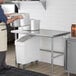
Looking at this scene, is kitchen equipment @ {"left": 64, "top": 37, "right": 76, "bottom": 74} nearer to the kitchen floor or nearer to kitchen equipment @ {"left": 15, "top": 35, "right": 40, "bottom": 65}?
the kitchen floor

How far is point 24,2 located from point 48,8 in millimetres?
619

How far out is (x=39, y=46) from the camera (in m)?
4.86

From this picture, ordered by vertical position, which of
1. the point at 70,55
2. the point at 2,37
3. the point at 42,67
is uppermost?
the point at 2,37

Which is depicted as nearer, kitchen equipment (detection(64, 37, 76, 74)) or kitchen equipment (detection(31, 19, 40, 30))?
kitchen equipment (detection(64, 37, 76, 74))

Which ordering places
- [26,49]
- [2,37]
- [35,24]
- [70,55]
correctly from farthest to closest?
[35,24] < [26,49] < [70,55] < [2,37]

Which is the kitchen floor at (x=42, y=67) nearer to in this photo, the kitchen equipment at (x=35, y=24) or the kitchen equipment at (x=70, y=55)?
the kitchen equipment at (x=70, y=55)

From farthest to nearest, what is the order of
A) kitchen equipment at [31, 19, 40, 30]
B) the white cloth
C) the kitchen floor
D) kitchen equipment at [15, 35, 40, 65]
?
kitchen equipment at [31, 19, 40, 30], kitchen equipment at [15, 35, 40, 65], the kitchen floor, the white cloth

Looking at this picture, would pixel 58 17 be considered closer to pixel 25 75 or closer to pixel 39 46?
pixel 39 46

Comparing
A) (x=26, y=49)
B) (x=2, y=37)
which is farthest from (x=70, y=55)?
(x=2, y=37)

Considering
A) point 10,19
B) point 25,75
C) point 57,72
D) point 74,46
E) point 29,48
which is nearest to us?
point 25,75

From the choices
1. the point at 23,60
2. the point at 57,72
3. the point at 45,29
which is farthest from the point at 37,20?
the point at 57,72

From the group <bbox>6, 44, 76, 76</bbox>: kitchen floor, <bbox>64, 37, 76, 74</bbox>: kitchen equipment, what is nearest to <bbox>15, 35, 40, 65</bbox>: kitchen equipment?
<bbox>6, 44, 76, 76</bbox>: kitchen floor

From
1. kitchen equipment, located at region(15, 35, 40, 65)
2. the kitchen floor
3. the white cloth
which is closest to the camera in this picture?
the white cloth

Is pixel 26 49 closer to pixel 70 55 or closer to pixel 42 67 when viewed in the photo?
pixel 42 67
